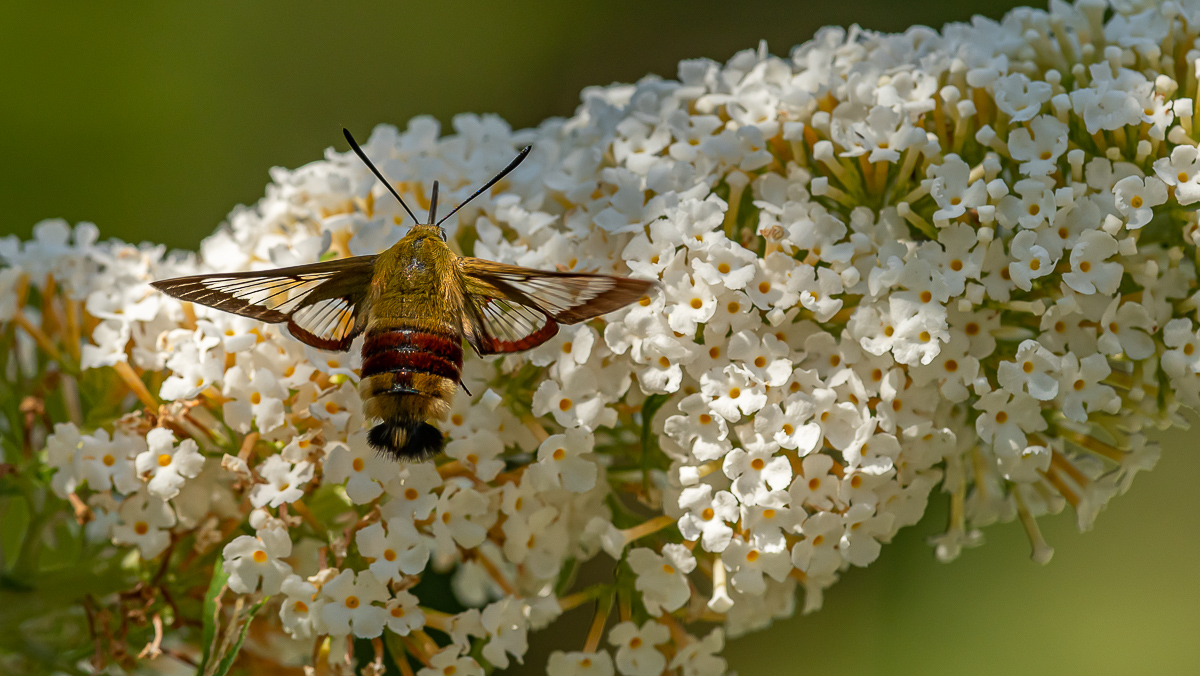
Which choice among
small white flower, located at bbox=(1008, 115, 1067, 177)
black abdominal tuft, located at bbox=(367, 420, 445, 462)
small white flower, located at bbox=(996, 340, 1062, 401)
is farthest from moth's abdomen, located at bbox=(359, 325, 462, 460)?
small white flower, located at bbox=(1008, 115, 1067, 177)

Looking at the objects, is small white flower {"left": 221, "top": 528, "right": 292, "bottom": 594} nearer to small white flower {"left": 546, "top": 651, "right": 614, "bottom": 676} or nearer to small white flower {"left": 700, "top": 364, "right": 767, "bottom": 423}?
small white flower {"left": 546, "top": 651, "right": 614, "bottom": 676}

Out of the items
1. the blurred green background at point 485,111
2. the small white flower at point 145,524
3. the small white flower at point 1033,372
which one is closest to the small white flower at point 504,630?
the small white flower at point 145,524

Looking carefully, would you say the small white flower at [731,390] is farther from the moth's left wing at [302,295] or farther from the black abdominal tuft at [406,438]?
the moth's left wing at [302,295]

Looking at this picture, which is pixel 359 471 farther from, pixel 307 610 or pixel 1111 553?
pixel 1111 553

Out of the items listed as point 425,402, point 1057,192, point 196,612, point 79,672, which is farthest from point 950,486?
point 79,672

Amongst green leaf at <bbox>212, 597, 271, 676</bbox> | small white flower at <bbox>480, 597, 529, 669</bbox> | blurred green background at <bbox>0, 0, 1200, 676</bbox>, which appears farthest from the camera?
blurred green background at <bbox>0, 0, 1200, 676</bbox>
